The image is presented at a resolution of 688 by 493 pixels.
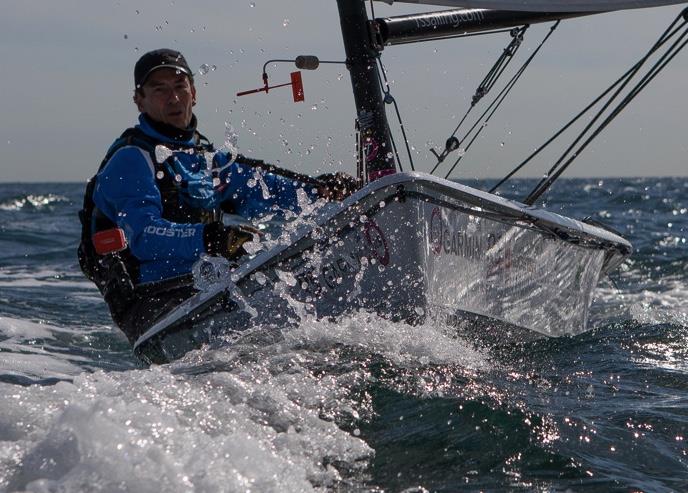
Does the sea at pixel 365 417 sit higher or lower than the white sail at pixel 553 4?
lower

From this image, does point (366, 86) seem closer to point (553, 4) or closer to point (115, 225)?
point (553, 4)

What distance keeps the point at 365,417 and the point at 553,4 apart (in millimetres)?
2740

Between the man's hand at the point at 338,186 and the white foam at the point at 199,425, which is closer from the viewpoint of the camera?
the white foam at the point at 199,425

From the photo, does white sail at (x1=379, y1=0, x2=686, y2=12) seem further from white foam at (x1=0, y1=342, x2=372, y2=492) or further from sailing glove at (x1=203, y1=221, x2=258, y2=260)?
white foam at (x1=0, y1=342, x2=372, y2=492)

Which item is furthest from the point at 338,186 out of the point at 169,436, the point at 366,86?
the point at 169,436

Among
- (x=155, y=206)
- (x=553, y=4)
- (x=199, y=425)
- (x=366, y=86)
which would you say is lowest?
(x=199, y=425)

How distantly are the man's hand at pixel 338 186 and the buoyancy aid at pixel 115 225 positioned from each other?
1.95 ft

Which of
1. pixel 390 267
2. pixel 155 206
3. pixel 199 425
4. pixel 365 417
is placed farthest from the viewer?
pixel 155 206

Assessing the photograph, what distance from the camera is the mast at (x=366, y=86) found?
515 centimetres

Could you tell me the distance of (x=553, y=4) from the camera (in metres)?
5.30

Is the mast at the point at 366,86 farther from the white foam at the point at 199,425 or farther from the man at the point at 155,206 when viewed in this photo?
the white foam at the point at 199,425

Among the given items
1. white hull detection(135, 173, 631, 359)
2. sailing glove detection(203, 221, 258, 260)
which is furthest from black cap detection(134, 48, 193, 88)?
white hull detection(135, 173, 631, 359)

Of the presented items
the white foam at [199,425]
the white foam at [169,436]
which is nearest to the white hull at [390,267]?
the white foam at [199,425]

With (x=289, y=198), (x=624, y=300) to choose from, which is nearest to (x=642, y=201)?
(x=624, y=300)
